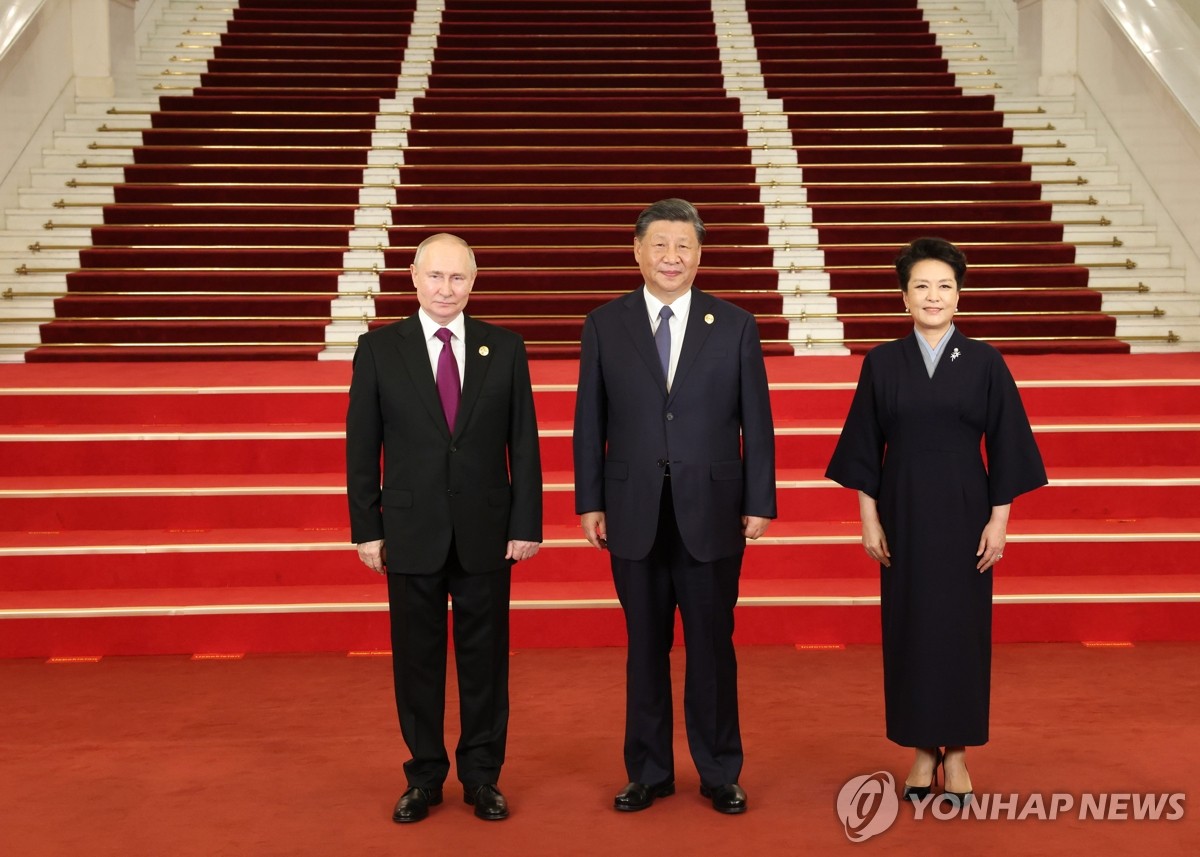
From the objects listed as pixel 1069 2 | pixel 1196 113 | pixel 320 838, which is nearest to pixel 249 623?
pixel 320 838

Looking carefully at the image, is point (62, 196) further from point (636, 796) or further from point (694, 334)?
point (636, 796)

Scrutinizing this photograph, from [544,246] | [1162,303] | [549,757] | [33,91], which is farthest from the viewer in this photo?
[33,91]

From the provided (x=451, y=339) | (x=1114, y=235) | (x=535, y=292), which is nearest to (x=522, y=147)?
A: (x=535, y=292)

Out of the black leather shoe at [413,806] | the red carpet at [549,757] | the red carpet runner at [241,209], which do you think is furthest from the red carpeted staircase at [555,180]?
the black leather shoe at [413,806]

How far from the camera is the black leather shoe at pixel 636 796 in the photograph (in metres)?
3.09

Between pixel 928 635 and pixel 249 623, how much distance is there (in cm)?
249

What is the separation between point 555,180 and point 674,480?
18.5 ft

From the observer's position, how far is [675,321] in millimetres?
3105

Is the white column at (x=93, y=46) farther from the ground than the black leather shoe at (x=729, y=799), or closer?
farther from the ground

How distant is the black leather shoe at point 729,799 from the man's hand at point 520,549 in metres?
0.72

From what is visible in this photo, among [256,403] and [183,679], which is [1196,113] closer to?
[256,403]

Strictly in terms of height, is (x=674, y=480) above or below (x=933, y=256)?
below

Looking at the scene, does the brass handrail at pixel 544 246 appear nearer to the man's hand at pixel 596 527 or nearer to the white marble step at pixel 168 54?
the white marble step at pixel 168 54

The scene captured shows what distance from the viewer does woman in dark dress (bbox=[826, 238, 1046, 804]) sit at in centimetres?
304
